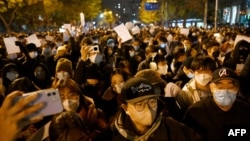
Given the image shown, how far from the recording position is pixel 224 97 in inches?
142

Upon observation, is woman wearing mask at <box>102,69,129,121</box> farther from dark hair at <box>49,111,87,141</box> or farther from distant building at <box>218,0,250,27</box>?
distant building at <box>218,0,250,27</box>

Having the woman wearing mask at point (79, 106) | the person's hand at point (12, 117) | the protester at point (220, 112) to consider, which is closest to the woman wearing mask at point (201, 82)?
the protester at point (220, 112)

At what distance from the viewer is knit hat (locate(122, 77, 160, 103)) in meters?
3.18

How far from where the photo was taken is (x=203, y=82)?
4758 millimetres

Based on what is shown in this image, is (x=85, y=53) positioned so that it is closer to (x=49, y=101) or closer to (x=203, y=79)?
(x=203, y=79)

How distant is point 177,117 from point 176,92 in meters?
0.32

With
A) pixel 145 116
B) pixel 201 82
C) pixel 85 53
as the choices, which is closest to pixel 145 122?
pixel 145 116

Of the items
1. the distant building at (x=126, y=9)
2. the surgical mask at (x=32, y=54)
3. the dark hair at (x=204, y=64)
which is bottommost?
the distant building at (x=126, y=9)

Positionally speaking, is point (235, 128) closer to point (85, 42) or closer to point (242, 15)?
point (85, 42)

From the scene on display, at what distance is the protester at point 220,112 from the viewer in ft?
11.6

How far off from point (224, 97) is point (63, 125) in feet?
4.86

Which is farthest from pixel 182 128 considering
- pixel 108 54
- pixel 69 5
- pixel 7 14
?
pixel 69 5

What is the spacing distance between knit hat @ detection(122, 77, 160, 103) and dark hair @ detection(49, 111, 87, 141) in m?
0.57

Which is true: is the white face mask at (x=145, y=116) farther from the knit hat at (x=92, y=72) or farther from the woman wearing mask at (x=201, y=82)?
the knit hat at (x=92, y=72)
